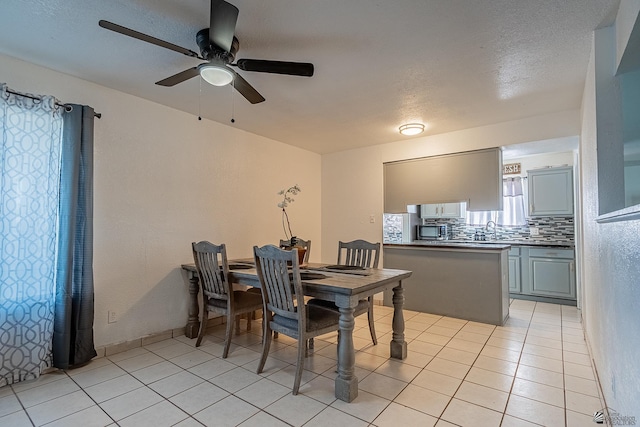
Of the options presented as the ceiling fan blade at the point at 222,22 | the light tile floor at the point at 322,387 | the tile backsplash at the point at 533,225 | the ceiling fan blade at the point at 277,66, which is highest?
the ceiling fan blade at the point at 222,22

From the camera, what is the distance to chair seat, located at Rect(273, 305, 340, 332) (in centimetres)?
218

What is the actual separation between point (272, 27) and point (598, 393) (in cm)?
312

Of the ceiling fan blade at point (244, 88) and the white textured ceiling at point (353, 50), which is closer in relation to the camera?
the white textured ceiling at point (353, 50)

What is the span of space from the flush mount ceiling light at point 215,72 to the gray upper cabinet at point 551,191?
15.4ft

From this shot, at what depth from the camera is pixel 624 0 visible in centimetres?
157

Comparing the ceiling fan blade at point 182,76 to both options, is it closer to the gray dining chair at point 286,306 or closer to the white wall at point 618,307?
the gray dining chair at point 286,306

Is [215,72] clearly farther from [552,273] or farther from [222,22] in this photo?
[552,273]

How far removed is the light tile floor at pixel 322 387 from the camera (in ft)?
5.85

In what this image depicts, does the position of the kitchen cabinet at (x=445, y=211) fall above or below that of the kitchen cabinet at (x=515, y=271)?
above

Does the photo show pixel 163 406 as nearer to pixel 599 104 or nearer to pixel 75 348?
pixel 75 348

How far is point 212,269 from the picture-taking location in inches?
107

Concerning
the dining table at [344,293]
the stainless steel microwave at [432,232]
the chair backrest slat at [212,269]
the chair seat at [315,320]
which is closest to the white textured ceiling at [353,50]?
the chair backrest slat at [212,269]

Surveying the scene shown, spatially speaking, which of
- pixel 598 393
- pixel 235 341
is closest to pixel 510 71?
pixel 598 393

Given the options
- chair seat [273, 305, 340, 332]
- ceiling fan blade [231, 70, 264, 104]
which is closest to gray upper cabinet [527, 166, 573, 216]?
chair seat [273, 305, 340, 332]
